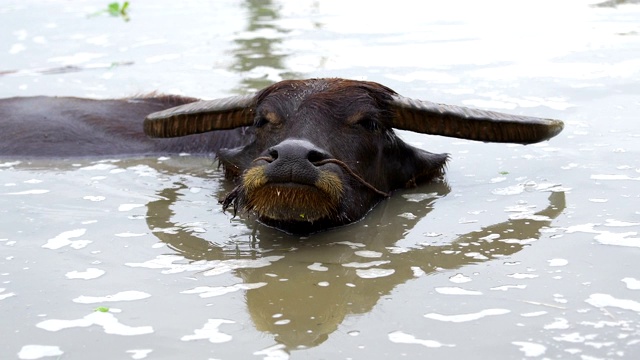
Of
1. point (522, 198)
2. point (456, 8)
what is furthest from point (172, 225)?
point (456, 8)

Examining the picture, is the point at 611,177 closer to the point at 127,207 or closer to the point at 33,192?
the point at 127,207

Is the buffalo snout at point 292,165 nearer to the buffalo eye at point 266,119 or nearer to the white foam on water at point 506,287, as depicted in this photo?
the buffalo eye at point 266,119

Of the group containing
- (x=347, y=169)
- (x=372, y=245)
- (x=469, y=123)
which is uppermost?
(x=469, y=123)

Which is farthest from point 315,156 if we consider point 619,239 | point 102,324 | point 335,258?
point 619,239

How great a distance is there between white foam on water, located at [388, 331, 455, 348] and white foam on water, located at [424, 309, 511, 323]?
0.18m

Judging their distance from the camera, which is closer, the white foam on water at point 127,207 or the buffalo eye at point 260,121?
the buffalo eye at point 260,121

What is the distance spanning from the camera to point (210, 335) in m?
3.80

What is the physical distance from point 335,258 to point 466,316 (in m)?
0.93

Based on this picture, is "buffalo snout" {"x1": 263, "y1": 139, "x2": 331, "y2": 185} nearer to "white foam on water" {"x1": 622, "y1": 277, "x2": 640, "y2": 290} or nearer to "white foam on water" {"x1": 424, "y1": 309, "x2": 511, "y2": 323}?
"white foam on water" {"x1": 424, "y1": 309, "x2": 511, "y2": 323}

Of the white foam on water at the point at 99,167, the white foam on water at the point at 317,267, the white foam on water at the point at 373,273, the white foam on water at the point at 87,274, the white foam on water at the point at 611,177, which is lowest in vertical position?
the white foam on water at the point at 317,267

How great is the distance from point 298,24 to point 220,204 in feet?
19.3

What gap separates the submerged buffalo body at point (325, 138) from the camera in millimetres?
4680

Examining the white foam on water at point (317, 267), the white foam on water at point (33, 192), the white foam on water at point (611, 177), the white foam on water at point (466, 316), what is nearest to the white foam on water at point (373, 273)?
the white foam on water at point (317, 267)

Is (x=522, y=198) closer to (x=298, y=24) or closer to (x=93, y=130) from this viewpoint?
(x=93, y=130)
